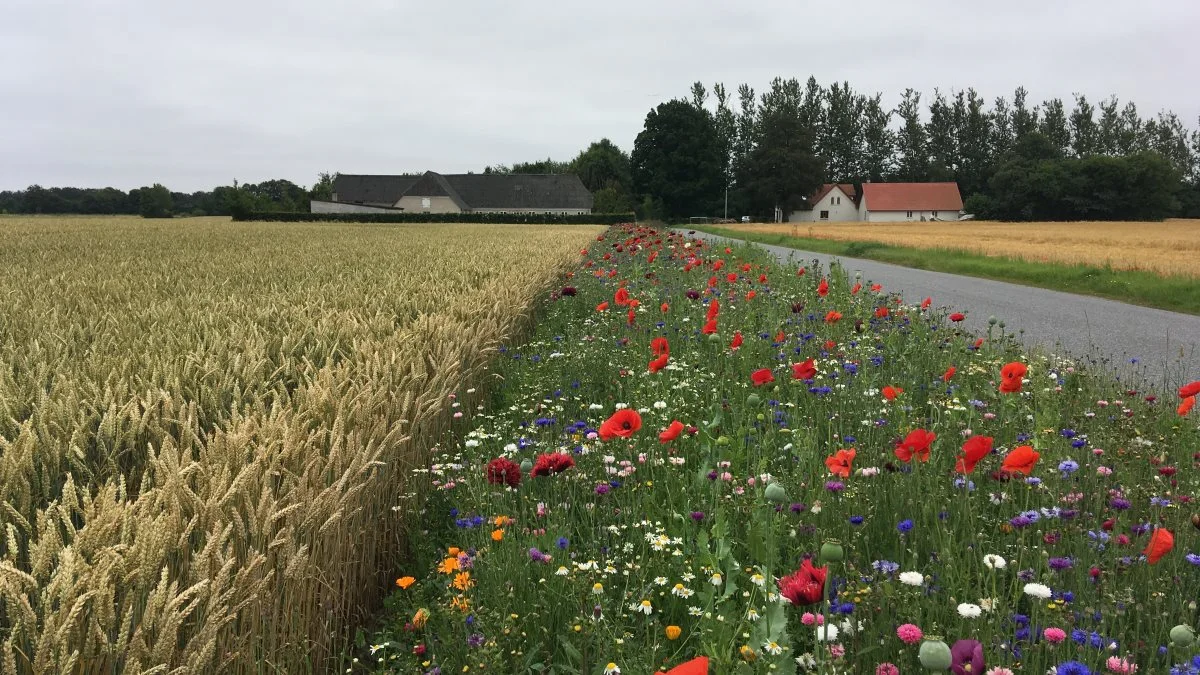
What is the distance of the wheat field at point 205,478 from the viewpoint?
151 cm

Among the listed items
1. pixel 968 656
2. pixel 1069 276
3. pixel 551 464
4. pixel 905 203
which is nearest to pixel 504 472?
pixel 551 464

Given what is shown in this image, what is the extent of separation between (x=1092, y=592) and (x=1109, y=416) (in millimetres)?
2421

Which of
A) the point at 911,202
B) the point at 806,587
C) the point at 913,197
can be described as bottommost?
the point at 806,587

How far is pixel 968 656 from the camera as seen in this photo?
1.25 m

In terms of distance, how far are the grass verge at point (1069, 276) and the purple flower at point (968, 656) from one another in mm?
13723

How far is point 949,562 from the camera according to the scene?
2316 millimetres

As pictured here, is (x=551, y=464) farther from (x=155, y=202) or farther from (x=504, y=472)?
(x=155, y=202)

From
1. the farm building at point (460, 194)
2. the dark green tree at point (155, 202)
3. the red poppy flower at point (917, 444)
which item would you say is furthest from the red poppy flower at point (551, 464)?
the farm building at point (460, 194)

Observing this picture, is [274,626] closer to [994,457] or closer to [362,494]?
[362,494]

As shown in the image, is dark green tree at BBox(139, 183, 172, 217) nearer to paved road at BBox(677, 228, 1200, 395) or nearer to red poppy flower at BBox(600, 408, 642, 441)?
paved road at BBox(677, 228, 1200, 395)

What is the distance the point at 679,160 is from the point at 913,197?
3124 cm

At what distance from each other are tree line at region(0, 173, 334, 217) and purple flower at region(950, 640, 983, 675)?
6405cm

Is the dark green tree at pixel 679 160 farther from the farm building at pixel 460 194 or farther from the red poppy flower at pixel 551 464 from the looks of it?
the red poppy flower at pixel 551 464

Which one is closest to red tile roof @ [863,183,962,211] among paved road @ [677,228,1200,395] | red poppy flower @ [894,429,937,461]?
paved road @ [677,228,1200,395]
